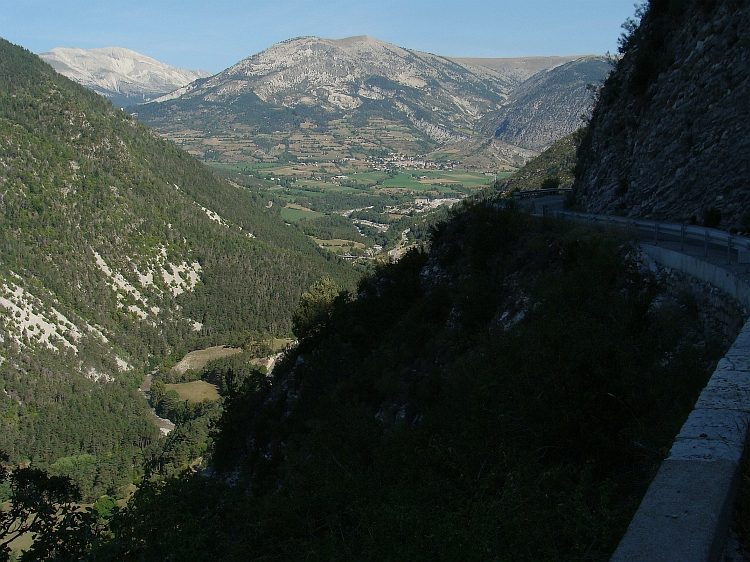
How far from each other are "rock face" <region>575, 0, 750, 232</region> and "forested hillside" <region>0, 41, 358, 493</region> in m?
76.6

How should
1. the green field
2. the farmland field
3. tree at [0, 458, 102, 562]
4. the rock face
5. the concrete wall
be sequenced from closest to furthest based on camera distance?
the concrete wall
tree at [0, 458, 102, 562]
the rock face
the green field
the farmland field

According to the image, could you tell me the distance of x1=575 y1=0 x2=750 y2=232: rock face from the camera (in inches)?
667

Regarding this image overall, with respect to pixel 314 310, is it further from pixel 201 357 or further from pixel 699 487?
pixel 201 357

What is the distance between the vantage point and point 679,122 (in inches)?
781

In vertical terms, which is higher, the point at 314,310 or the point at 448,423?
the point at 448,423

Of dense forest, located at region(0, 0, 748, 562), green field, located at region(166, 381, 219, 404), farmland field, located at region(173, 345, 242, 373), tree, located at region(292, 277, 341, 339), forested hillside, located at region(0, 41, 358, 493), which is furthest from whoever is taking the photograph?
A: farmland field, located at region(173, 345, 242, 373)

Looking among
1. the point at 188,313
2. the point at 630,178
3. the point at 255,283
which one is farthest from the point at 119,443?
the point at 630,178

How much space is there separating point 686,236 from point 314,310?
2791cm

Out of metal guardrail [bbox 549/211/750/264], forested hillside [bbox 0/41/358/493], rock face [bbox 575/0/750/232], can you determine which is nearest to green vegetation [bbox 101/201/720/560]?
metal guardrail [bbox 549/211/750/264]

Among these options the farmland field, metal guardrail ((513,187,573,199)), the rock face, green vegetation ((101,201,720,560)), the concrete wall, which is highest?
the rock face

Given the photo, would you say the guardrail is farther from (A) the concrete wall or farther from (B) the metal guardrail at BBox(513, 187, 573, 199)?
(B) the metal guardrail at BBox(513, 187, 573, 199)

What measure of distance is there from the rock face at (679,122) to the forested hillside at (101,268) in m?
76.6

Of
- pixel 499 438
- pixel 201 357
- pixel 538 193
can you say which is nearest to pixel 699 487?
pixel 499 438

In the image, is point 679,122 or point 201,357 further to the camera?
point 201,357
